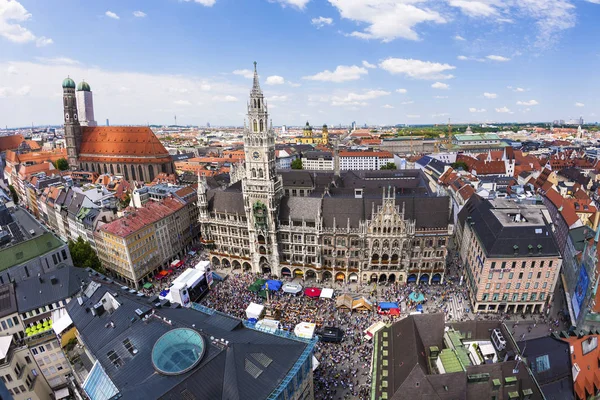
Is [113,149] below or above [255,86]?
below

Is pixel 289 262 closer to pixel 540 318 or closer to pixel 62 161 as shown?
pixel 540 318

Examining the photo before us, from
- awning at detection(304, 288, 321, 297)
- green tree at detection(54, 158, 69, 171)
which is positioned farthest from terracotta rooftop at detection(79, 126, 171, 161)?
awning at detection(304, 288, 321, 297)

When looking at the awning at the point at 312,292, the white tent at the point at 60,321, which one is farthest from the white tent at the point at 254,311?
the white tent at the point at 60,321

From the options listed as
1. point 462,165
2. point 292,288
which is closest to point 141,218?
point 292,288

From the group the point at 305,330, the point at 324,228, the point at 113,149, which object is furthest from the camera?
the point at 113,149

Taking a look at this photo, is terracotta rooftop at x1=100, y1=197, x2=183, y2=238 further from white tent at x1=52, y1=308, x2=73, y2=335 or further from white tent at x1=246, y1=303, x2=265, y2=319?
white tent at x1=246, y1=303, x2=265, y2=319

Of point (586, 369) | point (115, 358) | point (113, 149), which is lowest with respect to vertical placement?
point (586, 369)

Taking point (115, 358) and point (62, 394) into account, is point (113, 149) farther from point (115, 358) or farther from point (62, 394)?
point (115, 358)
